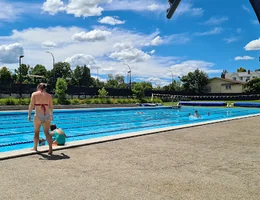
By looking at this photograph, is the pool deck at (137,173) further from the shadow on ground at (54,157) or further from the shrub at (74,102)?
the shrub at (74,102)

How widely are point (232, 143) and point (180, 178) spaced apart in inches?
158

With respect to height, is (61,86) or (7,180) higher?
(61,86)

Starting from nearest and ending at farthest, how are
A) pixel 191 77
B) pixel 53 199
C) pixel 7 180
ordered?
pixel 53 199
pixel 7 180
pixel 191 77

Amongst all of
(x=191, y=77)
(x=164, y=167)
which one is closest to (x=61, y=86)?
(x=164, y=167)

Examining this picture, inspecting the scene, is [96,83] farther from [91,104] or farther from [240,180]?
[240,180]

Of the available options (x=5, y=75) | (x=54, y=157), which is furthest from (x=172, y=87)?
(x=54, y=157)

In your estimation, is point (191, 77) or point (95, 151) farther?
point (191, 77)

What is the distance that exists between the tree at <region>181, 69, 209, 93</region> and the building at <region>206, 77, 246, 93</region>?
4027mm

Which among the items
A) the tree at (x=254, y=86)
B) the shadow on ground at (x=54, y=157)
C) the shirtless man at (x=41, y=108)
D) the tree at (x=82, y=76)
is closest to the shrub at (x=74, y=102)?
the shirtless man at (x=41, y=108)

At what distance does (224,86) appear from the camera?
70.3 m

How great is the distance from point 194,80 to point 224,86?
880 cm

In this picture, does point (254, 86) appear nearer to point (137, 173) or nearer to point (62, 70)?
point (137, 173)

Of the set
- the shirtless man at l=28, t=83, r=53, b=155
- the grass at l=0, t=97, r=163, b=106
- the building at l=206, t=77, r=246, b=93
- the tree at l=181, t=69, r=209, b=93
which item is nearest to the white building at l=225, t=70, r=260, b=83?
the building at l=206, t=77, r=246, b=93

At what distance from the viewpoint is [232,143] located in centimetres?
787
